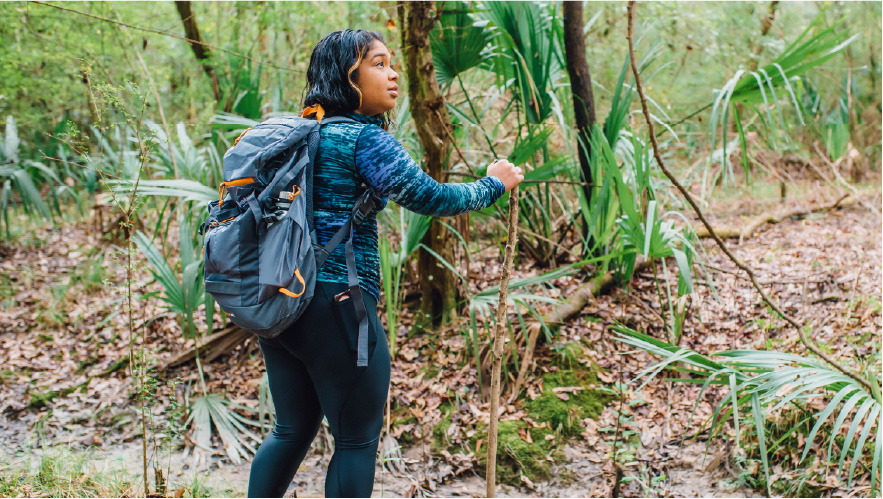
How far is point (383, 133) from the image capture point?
160cm

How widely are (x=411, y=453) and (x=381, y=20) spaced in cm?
575

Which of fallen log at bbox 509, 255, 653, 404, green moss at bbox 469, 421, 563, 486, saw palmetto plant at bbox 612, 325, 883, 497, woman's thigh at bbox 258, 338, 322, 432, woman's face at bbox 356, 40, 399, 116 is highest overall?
woman's face at bbox 356, 40, 399, 116

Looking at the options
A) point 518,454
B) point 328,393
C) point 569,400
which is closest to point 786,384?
point 569,400

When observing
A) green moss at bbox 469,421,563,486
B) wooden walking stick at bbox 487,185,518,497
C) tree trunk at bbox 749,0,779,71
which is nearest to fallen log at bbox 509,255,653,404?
green moss at bbox 469,421,563,486

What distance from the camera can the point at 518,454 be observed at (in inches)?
125

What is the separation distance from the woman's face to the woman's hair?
0.05ft

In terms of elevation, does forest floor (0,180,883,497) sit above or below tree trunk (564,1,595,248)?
below

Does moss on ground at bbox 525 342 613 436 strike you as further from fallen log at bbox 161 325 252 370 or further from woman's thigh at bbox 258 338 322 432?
fallen log at bbox 161 325 252 370

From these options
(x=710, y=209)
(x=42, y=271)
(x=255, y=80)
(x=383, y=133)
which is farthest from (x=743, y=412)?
(x=42, y=271)

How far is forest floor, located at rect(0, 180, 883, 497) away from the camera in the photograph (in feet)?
9.68

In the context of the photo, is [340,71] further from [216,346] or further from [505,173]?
[216,346]

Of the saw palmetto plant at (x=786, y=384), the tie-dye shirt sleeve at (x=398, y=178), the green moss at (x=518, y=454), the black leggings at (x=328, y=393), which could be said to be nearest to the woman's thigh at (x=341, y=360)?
the black leggings at (x=328, y=393)

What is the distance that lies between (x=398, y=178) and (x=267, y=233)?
371mm

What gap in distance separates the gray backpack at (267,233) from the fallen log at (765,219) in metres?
4.38
